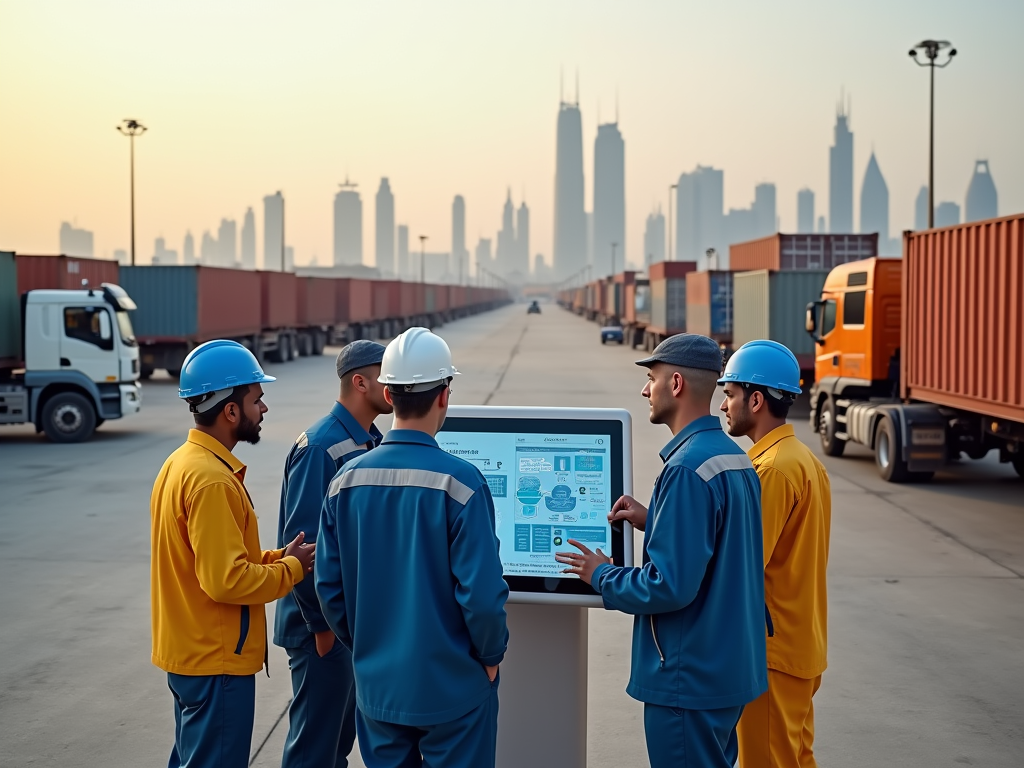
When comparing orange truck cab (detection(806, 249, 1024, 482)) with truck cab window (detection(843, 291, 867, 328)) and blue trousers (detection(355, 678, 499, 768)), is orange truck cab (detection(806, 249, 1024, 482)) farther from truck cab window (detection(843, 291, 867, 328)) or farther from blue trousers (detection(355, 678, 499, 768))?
blue trousers (detection(355, 678, 499, 768))

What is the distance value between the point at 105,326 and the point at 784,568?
16.5m

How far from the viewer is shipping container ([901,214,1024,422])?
11966mm

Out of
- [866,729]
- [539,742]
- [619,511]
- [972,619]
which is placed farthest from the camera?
[972,619]

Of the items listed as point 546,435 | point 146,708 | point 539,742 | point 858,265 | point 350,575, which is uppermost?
point 858,265

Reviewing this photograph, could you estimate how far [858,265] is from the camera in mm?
16172

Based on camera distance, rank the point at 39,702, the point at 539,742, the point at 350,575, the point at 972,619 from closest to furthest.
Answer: the point at 350,575 < the point at 539,742 < the point at 39,702 < the point at 972,619

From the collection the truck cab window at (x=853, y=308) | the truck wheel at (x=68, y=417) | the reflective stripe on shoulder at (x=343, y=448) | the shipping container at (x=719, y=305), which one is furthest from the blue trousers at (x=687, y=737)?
the shipping container at (x=719, y=305)

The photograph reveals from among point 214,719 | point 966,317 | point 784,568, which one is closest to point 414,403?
point 214,719

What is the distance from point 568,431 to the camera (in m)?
4.02

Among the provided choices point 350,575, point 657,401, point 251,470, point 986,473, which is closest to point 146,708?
point 350,575

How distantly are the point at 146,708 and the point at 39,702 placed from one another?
2.20 ft

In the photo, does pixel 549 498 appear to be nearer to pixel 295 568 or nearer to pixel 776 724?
pixel 295 568

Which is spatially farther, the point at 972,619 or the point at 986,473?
the point at 986,473

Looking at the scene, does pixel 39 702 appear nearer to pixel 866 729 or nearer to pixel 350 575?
pixel 350 575
